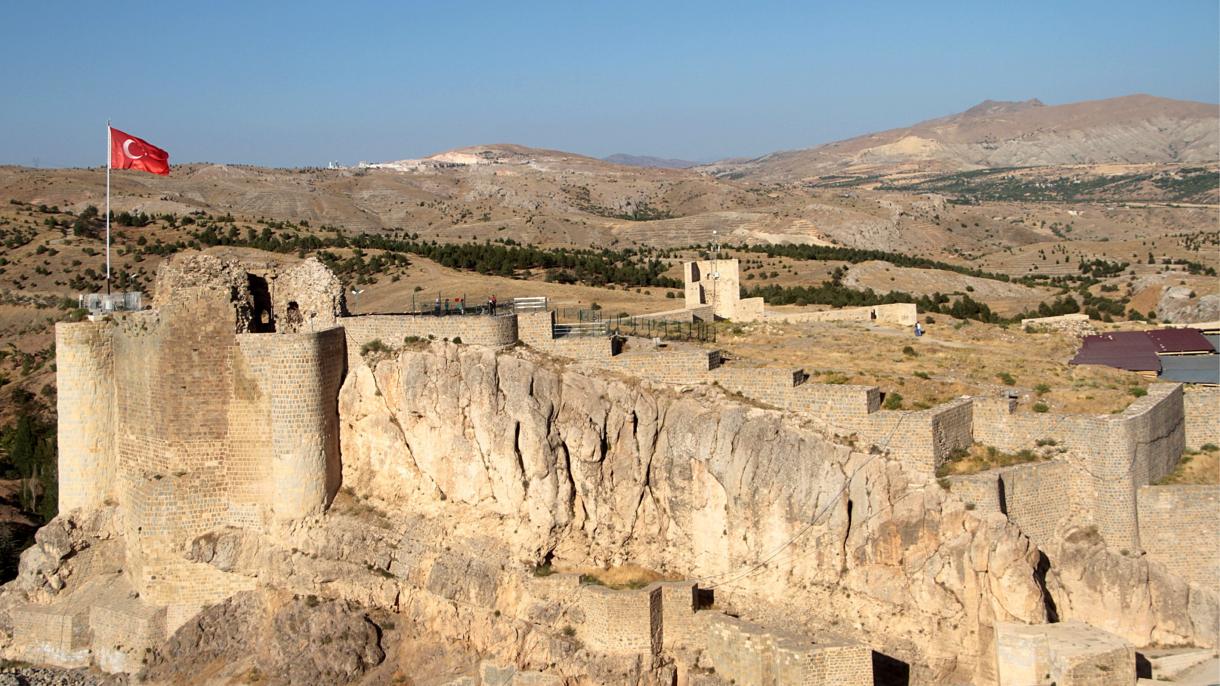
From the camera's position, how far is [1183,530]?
21.7 meters

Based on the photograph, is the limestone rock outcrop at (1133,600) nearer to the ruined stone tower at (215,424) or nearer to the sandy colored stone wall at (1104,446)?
the sandy colored stone wall at (1104,446)

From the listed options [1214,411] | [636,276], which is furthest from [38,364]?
[1214,411]

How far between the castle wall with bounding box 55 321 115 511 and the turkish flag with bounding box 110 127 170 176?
15.1 feet

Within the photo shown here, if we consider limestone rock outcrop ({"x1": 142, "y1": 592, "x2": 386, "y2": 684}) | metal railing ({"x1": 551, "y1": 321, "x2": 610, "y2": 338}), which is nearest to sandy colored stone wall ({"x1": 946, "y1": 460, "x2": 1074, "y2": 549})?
metal railing ({"x1": 551, "y1": 321, "x2": 610, "y2": 338})

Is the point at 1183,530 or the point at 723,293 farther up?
the point at 723,293

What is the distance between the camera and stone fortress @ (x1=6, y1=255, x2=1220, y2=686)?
21.0 m

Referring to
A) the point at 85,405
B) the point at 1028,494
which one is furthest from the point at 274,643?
the point at 1028,494

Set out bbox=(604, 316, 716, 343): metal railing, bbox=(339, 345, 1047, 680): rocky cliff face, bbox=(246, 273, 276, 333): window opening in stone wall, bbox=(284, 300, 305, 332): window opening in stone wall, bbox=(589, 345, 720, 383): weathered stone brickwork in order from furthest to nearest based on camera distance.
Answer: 1. bbox=(604, 316, 716, 343): metal railing
2. bbox=(284, 300, 305, 332): window opening in stone wall
3. bbox=(246, 273, 276, 333): window opening in stone wall
4. bbox=(589, 345, 720, 383): weathered stone brickwork
5. bbox=(339, 345, 1047, 680): rocky cliff face

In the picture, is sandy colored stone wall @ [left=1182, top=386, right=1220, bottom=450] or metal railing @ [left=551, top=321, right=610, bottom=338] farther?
metal railing @ [left=551, top=321, right=610, bottom=338]

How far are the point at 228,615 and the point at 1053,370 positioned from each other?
1950cm

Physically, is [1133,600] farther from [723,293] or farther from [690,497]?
[723,293]

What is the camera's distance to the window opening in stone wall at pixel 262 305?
1046 inches

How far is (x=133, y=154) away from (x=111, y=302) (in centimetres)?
421

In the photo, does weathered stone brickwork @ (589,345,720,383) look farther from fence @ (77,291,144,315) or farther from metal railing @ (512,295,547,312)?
fence @ (77,291,144,315)
